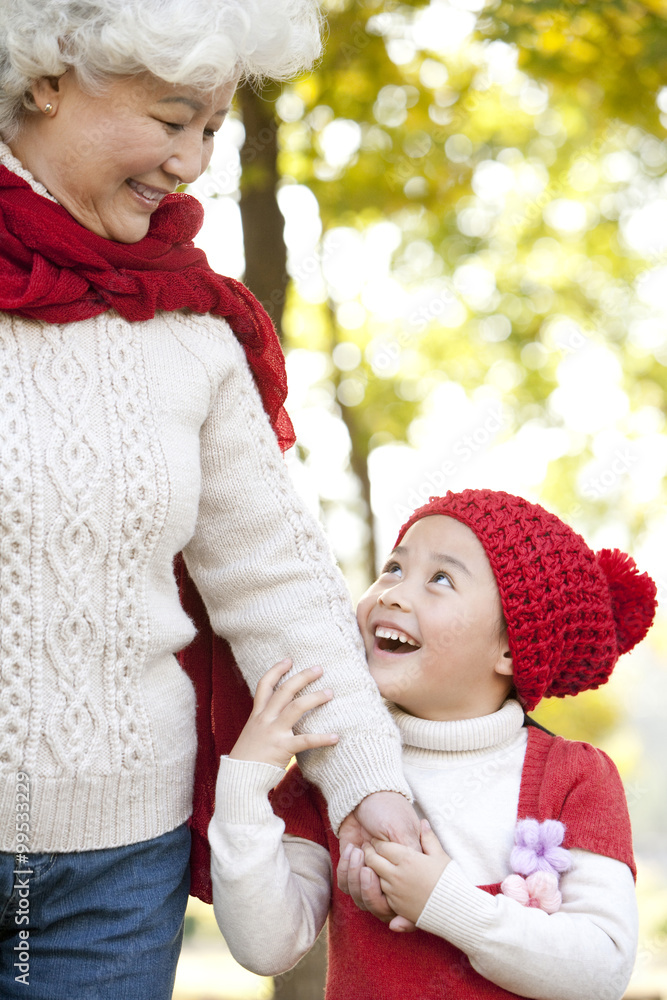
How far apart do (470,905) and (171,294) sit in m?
1.24

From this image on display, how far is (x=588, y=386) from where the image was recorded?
7184 millimetres

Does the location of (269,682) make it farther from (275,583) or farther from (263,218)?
(263,218)

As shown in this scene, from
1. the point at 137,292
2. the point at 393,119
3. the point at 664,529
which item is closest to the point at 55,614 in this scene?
the point at 137,292

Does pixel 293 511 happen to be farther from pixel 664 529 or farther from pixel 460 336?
pixel 664 529

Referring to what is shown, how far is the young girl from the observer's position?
1.69 m

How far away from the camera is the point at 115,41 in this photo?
57.3 inches

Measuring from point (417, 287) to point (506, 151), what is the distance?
1182 millimetres

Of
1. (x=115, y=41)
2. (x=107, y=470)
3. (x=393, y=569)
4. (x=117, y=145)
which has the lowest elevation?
(x=393, y=569)

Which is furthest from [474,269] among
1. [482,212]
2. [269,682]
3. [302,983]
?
[269,682]

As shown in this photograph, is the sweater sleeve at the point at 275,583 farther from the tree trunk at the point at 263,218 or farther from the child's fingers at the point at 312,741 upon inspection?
the tree trunk at the point at 263,218

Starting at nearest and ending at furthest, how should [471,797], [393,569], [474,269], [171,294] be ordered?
[171,294] < [471,797] < [393,569] < [474,269]

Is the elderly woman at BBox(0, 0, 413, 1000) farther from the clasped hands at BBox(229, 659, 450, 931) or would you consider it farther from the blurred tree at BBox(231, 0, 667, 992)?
the blurred tree at BBox(231, 0, 667, 992)

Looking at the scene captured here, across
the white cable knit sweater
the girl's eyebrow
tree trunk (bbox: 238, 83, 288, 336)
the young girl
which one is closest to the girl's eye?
the young girl

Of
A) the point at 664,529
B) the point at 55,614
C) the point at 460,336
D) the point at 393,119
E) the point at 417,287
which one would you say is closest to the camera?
the point at 55,614
